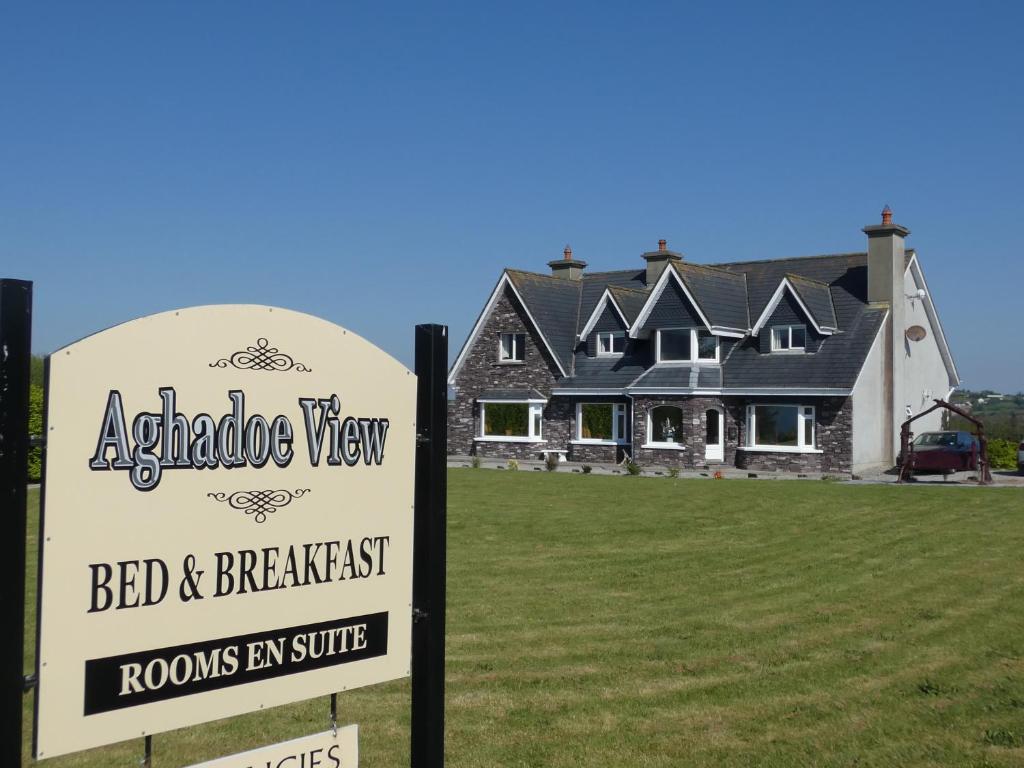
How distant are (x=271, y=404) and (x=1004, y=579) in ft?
41.0

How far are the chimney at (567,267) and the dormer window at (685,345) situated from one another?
9201mm

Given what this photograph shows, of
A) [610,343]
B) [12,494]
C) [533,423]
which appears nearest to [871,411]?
[610,343]

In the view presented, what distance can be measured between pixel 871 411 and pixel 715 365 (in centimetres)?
639

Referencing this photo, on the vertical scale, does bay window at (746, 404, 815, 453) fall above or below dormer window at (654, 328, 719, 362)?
below

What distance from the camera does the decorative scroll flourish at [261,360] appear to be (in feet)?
14.9

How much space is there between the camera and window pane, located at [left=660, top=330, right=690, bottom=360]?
139ft

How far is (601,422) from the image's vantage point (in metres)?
44.2

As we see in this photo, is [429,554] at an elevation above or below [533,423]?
below

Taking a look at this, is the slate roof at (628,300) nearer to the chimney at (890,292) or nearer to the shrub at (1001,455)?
the chimney at (890,292)

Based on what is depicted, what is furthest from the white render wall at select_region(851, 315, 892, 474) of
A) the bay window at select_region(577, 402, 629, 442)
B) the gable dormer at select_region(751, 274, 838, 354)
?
the bay window at select_region(577, 402, 629, 442)

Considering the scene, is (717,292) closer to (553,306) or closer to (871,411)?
(871,411)

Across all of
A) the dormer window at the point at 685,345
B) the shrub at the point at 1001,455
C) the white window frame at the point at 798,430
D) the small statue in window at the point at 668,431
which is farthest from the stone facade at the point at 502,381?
the shrub at the point at 1001,455

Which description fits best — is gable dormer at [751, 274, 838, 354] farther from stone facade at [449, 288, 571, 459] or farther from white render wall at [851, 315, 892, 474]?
stone facade at [449, 288, 571, 459]

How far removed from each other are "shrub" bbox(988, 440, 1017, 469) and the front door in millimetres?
10722
